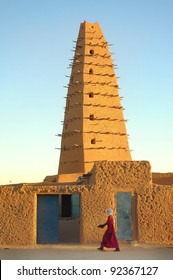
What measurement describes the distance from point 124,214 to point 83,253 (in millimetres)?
2828

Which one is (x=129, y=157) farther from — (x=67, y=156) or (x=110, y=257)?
(x=110, y=257)

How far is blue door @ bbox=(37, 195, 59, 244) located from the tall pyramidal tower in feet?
73.8

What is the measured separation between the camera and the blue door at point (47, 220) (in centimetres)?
1608

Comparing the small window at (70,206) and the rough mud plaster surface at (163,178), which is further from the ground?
the rough mud plaster surface at (163,178)

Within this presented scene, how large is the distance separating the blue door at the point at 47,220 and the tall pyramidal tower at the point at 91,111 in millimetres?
22493

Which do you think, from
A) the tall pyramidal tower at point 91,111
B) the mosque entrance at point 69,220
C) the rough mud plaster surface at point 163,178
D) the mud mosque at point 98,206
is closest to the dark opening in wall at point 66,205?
the mosque entrance at point 69,220

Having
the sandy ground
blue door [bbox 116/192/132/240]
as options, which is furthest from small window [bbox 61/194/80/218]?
the sandy ground

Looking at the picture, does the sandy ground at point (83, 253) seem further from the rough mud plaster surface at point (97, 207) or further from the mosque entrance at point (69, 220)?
the mosque entrance at point (69, 220)

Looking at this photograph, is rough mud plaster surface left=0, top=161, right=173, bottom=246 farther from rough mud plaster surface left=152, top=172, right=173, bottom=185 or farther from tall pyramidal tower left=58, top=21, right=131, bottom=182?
tall pyramidal tower left=58, top=21, right=131, bottom=182

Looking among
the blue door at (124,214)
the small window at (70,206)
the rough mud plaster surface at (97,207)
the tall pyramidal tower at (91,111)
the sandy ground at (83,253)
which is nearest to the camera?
the sandy ground at (83,253)

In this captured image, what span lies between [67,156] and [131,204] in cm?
2586

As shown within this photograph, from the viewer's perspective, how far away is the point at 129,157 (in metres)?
42.5
